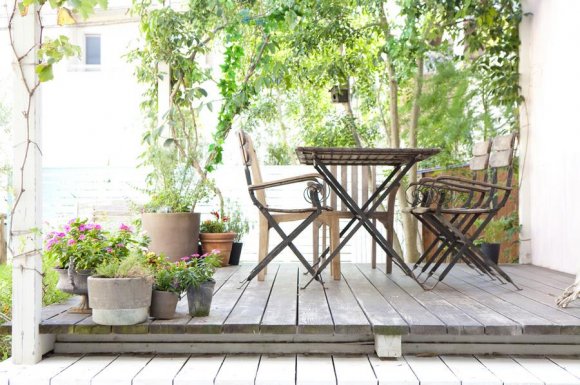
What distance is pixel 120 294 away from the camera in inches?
103

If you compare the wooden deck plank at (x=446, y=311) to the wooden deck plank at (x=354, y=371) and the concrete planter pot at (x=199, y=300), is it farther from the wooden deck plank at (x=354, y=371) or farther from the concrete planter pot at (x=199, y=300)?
the concrete planter pot at (x=199, y=300)

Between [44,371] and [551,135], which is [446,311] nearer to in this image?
[44,371]

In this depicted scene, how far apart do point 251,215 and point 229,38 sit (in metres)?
1.84

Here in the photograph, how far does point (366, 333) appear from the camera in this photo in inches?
105

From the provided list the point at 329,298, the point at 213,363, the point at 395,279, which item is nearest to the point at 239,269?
the point at 395,279

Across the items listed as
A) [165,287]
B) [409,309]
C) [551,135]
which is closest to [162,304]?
[165,287]

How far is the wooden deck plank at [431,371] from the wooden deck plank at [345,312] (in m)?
0.24

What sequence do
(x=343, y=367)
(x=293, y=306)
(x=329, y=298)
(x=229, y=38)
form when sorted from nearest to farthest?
(x=343, y=367) < (x=293, y=306) < (x=329, y=298) < (x=229, y=38)

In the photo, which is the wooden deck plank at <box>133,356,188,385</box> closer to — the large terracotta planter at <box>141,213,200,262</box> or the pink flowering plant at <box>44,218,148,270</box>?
the pink flowering plant at <box>44,218,148,270</box>

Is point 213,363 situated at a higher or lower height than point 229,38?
lower

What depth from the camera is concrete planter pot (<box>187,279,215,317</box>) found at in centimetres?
282

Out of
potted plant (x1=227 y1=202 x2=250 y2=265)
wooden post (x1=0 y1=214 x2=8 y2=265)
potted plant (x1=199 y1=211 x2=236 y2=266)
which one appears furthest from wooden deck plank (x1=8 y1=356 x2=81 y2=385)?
wooden post (x1=0 y1=214 x2=8 y2=265)

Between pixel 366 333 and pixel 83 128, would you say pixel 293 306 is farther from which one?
pixel 83 128

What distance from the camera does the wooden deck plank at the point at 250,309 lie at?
265 centimetres
